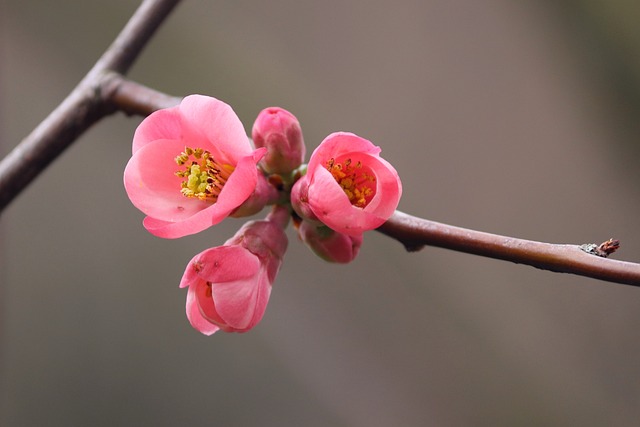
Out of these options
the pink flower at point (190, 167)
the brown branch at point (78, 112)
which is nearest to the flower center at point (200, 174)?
the pink flower at point (190, 167)

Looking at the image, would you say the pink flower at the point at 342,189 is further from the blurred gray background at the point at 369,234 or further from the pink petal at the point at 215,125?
the blurred gray background at the point at 369,234

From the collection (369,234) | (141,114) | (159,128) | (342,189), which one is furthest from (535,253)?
(369,234)

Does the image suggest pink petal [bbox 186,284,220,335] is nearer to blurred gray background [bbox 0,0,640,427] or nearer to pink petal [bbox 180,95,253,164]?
pink petal [bbox 180,95,253,164]

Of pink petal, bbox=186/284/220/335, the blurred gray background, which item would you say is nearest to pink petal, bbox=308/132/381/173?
pink petal, bbox=186/284/220/335

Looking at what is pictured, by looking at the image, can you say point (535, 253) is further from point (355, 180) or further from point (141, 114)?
point (141, 114)

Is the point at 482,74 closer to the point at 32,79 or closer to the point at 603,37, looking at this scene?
the point at 603,37

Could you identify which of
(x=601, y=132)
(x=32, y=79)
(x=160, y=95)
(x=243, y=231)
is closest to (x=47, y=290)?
(x=32, y=79)
